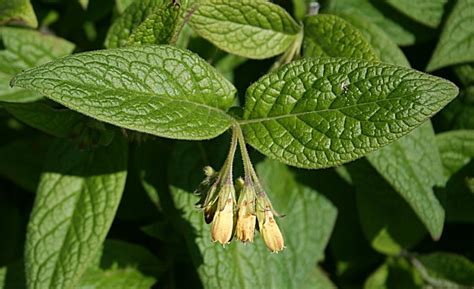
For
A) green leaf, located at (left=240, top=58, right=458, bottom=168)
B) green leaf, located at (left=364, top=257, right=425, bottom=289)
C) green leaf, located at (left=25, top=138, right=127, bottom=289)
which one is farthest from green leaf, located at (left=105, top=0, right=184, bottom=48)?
green leaf, located at (left=364, top=257, right=425, bottom=289)

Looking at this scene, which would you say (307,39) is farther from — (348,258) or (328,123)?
(348,258)

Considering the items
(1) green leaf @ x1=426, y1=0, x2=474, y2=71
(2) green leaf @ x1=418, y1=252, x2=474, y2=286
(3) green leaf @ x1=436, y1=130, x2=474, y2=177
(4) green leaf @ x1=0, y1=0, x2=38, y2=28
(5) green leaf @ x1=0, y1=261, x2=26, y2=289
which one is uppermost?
(1) green leaf @ x1=426, y1=0, x2=474, y2=71

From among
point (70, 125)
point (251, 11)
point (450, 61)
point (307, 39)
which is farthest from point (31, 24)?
point (450, 61)

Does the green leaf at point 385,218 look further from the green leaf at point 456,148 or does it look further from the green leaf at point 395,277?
the green leaf at point 456,148

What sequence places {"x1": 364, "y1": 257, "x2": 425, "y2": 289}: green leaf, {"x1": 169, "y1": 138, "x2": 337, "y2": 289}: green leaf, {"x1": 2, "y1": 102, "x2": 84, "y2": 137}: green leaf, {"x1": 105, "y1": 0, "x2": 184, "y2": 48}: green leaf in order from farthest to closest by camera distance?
{"x1": 364, "y1": 257, "x2": 425, "y2": 289}: green leaf, {"x1": 169, "y1": 138, "x2": 337, "y2": 289}: green leaf, {"x1": 2, "y1": 102, "x2": 84, "y2": 137}: green leaf, {"x1": 105, "y1": 0, "x2": 184, "y2": 48}: green leaf

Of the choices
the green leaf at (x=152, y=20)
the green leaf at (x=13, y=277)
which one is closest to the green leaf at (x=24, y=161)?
the green leaf at (x=13, y=277)

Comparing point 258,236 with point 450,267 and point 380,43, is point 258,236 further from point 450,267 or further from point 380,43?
point 450,267

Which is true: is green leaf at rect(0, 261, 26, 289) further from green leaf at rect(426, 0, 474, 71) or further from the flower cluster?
green leaf at rect(426, 0, 474, 71)
